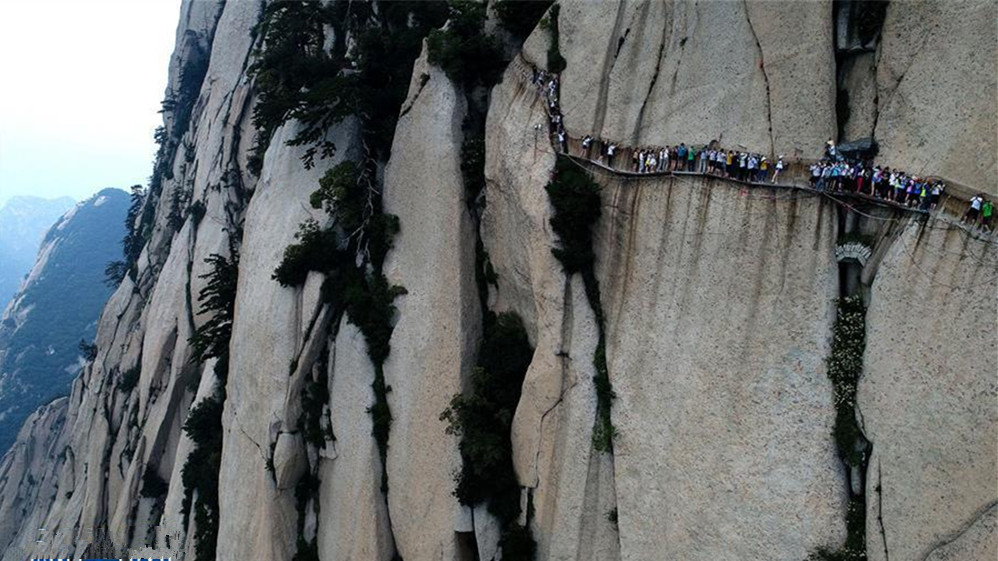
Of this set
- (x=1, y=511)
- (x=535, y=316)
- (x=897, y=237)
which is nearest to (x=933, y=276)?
(x=897, y=237)

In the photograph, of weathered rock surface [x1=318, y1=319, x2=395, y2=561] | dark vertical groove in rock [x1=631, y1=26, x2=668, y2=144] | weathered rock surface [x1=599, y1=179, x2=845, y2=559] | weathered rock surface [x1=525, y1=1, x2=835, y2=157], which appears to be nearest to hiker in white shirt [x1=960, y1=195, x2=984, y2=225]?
weathered rock surface [x1=599, y1=179, x2=845, y2=559]

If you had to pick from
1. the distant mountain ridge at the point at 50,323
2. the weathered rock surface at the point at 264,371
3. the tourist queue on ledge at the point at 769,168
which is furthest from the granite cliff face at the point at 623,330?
the distant mountain ridge at the point at 50,323

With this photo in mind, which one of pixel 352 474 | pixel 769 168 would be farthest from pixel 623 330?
pixel 352 474

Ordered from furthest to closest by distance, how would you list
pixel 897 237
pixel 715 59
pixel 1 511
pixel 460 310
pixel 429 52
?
pixel 1 511
pixel 429 52
pixel 460 310
pixel 715 59
pixel 897 237

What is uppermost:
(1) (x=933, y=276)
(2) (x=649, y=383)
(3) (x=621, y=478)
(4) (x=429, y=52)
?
(4) (x=429, y=52)

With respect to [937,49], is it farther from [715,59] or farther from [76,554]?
[76,554]

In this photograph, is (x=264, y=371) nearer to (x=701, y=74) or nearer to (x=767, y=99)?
(x=701, y=74)

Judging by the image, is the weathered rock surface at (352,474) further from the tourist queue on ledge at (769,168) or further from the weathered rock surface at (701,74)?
the weathered rock surface at (701,74)
